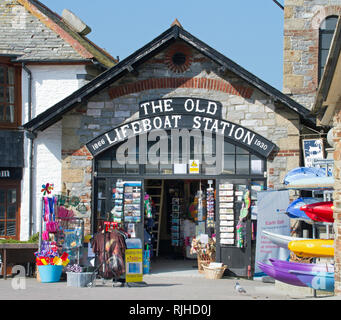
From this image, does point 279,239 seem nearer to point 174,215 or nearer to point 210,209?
point 210,209

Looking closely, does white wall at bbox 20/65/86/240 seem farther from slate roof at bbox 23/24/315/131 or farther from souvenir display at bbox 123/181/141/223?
souvenir display at bbox 123/181/141/223

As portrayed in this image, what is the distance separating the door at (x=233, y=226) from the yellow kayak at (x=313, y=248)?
9.37ft

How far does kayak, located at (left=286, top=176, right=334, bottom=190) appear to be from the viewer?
1332 cm

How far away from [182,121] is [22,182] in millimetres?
4696

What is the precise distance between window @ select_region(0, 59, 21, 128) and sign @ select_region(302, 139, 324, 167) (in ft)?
25.3

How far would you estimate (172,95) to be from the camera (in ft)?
55.7

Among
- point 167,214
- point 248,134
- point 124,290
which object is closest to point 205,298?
point 124,290

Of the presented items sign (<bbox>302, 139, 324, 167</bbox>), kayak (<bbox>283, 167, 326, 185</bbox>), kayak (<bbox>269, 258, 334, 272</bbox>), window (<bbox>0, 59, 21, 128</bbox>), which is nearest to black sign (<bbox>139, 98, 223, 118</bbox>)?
sign (<bbox>302, 139, 324, 167</bbox>)

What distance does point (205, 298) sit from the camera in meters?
12.9

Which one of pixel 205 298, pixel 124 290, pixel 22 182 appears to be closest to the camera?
pixel 205 298

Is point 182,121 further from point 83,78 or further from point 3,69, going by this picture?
point 3,69

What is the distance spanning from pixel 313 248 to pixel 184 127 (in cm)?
491

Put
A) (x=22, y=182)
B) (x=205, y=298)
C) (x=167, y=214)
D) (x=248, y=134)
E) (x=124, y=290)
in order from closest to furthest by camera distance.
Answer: (x=205, y=298), (x=124, y=290), (x=248, y=134), (x=22, y=182), (x=167, y=214)

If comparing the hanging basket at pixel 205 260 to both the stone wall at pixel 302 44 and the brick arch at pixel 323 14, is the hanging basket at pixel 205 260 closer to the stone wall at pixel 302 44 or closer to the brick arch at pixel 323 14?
the stone wall at pixel 302 44
